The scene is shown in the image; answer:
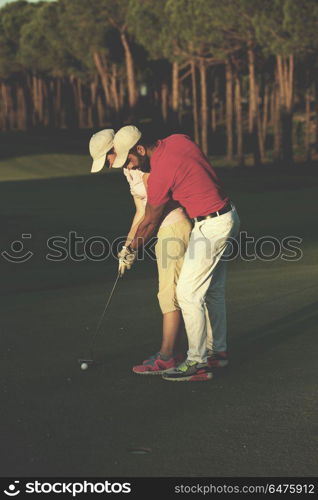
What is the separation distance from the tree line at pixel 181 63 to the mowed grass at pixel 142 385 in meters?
25.6

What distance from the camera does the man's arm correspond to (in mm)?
7780

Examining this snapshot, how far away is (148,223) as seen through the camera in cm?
785

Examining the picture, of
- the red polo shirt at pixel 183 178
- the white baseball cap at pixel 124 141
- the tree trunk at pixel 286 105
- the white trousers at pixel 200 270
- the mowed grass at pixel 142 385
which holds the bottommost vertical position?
the mowed grass at pixel 142 385

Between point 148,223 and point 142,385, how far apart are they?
3.89 ft

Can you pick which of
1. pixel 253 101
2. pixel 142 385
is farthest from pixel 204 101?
pixel 142 385

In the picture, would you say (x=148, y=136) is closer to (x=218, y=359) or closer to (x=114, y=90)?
(x=218, y=359)

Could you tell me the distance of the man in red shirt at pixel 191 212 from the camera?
766 cm

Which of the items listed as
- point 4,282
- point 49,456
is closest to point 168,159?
point 49,456

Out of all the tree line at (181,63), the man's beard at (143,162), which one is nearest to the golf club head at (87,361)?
the man's beard at (143,162)

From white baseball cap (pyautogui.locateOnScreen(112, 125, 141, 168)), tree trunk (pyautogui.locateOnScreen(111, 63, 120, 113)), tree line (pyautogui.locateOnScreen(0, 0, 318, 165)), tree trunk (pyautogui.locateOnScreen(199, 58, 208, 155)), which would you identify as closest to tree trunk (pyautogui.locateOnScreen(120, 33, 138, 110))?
tree line (pyautogui.locateOnScreen(0, 0, 318, 165))

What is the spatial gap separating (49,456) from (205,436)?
96 centimetres

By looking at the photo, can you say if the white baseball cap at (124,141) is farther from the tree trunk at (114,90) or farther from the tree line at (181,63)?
the tree trunk at (114,90)

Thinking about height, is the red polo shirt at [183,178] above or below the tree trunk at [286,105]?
below
